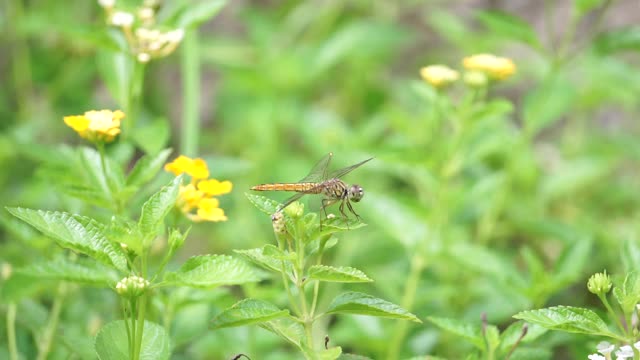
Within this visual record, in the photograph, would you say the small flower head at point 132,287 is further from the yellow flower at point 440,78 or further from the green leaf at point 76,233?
the yellow flower at point 440,78

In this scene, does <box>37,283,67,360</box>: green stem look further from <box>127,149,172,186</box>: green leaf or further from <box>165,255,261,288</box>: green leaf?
<box>165,255,261,288</box>: green leaf

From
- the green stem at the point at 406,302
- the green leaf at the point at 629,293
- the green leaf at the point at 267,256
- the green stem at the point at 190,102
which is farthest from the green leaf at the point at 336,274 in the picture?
the green stem at the point at 190,102

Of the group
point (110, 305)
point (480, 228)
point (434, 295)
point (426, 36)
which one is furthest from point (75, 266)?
point (426, 36)

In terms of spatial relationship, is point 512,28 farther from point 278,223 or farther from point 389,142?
point 278,223

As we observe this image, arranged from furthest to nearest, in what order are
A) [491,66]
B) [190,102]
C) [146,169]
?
[190,102], [491,66], [146,169]

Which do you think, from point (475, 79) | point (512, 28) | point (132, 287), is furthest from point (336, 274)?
point (512, 28)
